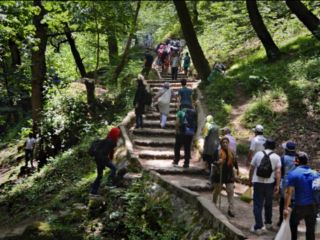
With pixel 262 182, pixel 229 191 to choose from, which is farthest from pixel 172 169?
pixel 262 182

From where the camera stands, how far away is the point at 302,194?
8.03 metres

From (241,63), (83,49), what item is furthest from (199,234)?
(83,49)

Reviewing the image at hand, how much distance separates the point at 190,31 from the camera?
21.2 m

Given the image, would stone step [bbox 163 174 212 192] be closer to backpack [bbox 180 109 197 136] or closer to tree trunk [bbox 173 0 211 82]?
backpack [bbox 180 109 197 136]

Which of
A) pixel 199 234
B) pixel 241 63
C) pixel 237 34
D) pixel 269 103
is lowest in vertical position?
pixel 199 234

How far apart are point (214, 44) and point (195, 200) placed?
21.8m

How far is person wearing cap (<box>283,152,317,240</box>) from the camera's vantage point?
802 cm

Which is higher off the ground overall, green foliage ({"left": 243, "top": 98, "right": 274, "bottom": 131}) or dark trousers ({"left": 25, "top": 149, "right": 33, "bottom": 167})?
green foliage ({"left": 243, "top": 98, "right": 274, "bottom": 131})

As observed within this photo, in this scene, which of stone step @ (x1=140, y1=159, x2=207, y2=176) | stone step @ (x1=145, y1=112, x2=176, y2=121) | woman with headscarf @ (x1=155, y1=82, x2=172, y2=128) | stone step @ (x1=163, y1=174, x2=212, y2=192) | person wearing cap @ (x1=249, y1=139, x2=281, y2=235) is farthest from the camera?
→ stone step @ (x1=145, y1=112, x2=176, y2=121)

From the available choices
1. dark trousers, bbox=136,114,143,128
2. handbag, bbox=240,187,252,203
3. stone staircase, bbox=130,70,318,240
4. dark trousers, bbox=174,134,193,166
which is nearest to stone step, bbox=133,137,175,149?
stone staircase, bbox=130,70,318,240

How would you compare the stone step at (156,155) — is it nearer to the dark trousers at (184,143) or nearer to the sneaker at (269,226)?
the dark trousers at (184,143)

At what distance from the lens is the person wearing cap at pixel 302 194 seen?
8.02m

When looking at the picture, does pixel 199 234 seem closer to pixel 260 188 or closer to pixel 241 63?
pixel 260 188

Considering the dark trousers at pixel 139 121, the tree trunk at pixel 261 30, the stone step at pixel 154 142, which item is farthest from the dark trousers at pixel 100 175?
the tree trunk at pixel 261 30
